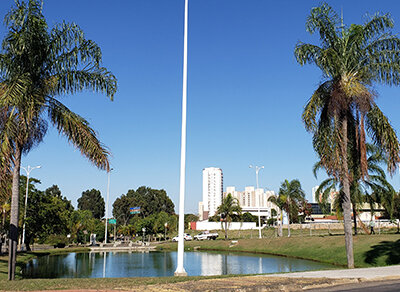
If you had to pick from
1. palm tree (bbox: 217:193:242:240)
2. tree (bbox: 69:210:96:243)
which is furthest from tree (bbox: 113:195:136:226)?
palm tree (bbox: 217:193:242:240)

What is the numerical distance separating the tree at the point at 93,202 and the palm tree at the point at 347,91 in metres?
123

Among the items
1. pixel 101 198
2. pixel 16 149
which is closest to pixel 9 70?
pixel 16 149

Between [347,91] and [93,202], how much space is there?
125928mm

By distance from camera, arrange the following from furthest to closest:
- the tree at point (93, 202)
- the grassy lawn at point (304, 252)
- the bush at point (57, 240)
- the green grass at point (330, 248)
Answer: the tree at point (93, 202)
the bush at point (57, 240)
the green grass at point (330, 248)
the grassy lawn at point (304, 252)

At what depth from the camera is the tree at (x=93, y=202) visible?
133500 millimetres

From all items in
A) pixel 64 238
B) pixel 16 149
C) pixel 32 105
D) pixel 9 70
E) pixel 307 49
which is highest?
pixel 307 49

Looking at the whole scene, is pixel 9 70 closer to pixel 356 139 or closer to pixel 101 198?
pixel 356 139

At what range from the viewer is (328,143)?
1945 centimetres

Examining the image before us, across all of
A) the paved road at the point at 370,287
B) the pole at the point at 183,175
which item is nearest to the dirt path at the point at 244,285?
→ the paved road at the point at 370,287

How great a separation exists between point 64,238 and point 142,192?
7286 cm

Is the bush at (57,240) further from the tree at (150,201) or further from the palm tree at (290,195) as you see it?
the tree at (150,201)

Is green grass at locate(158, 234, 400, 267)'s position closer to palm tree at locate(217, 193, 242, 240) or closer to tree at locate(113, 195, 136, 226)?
palm tree at locate(217, 193, 242, 240)

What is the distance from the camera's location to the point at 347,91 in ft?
63.0

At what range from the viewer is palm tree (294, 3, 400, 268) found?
19.3m
